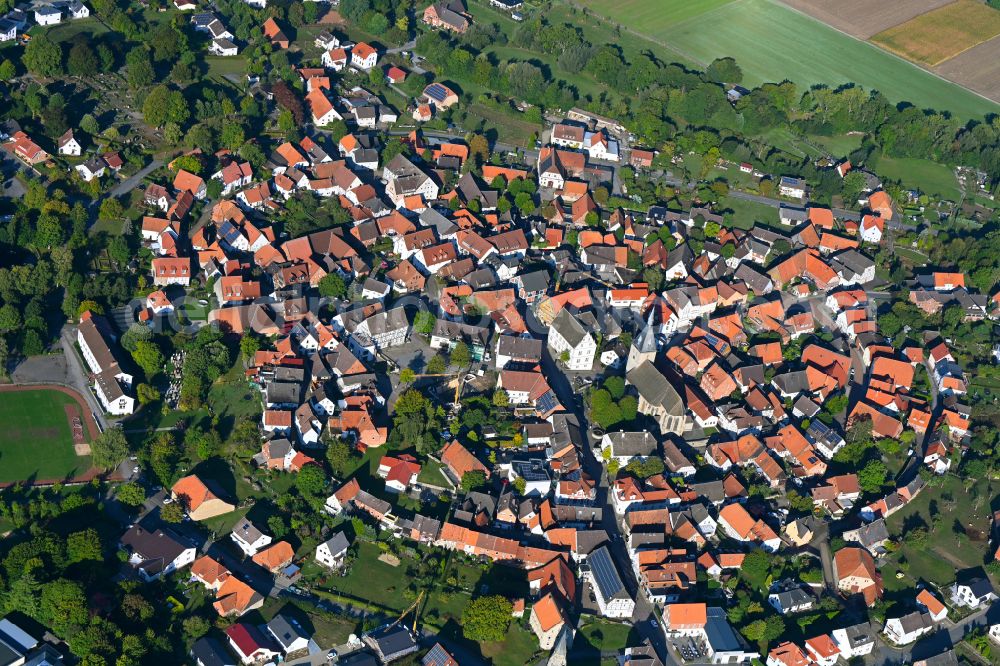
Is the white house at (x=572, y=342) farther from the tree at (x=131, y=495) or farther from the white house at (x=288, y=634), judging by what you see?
the tree at (x=131, y=495)

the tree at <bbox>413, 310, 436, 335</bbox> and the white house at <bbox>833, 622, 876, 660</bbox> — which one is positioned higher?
the tree at <bbox>413, 310, 436, 335</bbox>

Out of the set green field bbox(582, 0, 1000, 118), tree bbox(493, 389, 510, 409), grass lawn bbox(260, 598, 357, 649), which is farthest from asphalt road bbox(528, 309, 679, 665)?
green field bbox(582, 0, 1000, 118)

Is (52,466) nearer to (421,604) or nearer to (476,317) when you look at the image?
(421,604)

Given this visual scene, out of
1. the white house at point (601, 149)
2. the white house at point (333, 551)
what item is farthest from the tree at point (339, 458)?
the white house at point (601, 149)

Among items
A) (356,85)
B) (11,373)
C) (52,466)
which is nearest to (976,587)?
(52,466)

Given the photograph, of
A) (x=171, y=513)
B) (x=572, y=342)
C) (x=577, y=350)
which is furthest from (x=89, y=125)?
(x=577, y=350)

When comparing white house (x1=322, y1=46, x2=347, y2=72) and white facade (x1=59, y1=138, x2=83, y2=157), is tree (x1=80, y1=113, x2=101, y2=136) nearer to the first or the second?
white facade (x1=59, y1=138, x2=83, y2=157)
